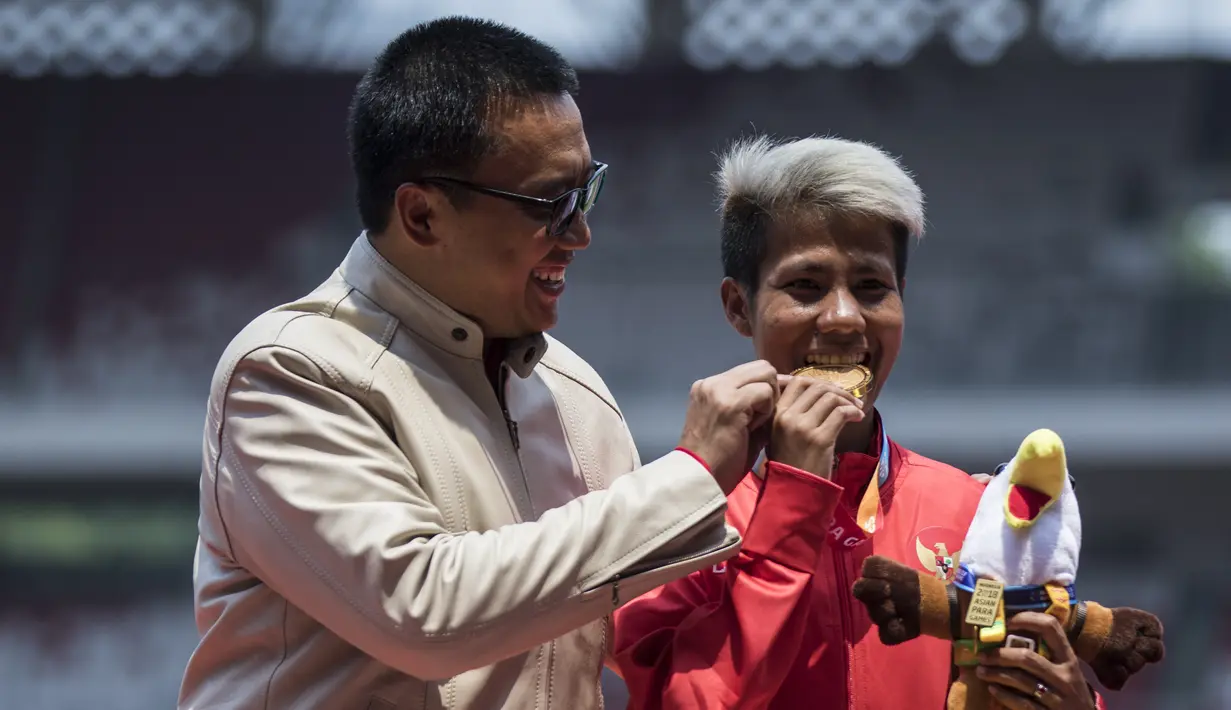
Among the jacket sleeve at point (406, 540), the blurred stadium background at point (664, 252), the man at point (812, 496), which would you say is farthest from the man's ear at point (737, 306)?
the blurred stadium background at point (664, 252)

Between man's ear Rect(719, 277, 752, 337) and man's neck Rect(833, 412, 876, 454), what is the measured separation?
15 cm

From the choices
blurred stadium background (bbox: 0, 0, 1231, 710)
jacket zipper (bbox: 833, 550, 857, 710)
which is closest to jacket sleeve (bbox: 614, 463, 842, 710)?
jacket zipper (bbox: 833, 550, 857, 710)

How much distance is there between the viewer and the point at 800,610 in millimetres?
1358

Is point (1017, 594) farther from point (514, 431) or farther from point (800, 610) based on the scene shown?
point (514, 431)

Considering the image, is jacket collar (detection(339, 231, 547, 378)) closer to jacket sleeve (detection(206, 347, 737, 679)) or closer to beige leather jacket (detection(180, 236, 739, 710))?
beige leather jacket (detection(180, 236, 739, 710))

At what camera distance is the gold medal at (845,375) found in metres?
1.46

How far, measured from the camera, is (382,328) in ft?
4.63

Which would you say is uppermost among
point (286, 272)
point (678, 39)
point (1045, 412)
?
point (678, 39)

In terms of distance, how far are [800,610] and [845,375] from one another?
257 millimetres

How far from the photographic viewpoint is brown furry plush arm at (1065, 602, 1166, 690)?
1.29 metres

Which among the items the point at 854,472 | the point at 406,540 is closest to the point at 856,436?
the point at 854,472

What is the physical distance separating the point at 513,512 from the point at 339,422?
0.20 m

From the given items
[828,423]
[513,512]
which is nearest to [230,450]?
[513,512]

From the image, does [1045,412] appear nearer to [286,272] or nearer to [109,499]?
[286,272]
